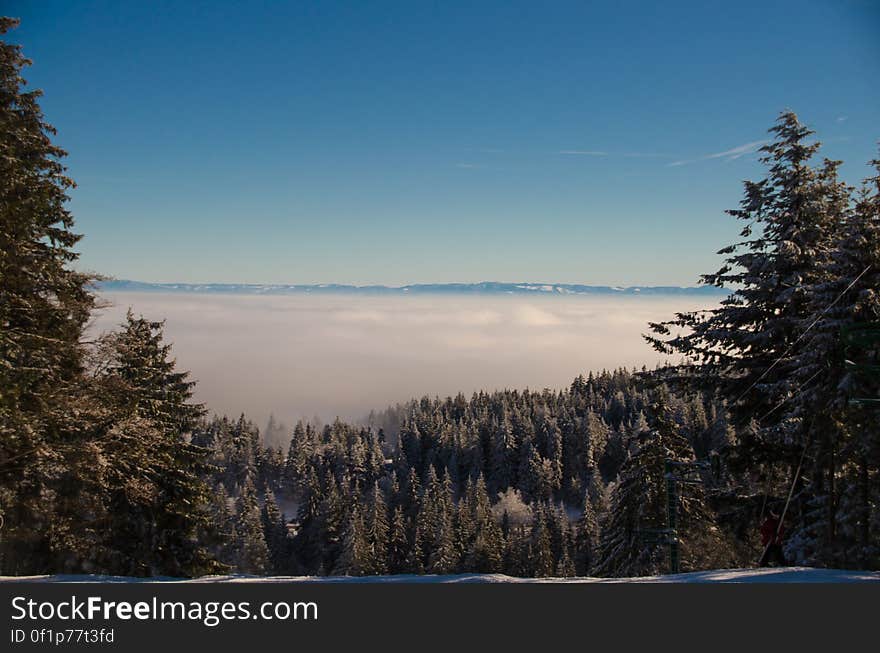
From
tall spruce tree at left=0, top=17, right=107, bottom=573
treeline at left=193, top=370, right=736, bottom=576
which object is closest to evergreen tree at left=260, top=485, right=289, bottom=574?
treeline at left=193, top=370, right=736, bottom=576

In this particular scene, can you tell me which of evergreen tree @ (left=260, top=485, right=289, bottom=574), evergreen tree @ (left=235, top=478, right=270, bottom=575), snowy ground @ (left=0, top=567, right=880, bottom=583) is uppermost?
snowy ground @ (left=0, top=567, right=880, bottom=583)

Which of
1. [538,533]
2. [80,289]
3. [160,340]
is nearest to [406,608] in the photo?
[80,289]

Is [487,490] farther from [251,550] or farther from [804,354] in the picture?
[804,354]

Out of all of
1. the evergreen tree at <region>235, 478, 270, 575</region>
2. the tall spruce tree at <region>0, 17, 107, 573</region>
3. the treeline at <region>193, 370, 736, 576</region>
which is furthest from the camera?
the evergreen tree at <region>235, 478, 270, 575</region>

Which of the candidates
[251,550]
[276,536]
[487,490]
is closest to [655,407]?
[251,550]

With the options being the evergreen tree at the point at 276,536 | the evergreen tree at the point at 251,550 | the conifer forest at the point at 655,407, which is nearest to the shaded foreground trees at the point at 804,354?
the conifer forest at the point at 655,407

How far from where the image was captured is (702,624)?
4.32 m

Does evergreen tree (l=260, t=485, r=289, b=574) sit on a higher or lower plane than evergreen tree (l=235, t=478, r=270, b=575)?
lower

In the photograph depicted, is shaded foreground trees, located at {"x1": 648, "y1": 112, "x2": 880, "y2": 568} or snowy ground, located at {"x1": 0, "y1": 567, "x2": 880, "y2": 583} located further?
shaded foreground trees, located at {"x1": 648, "y1": 112, "x2": 880, "y2": 568}

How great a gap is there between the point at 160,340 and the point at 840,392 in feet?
60.9

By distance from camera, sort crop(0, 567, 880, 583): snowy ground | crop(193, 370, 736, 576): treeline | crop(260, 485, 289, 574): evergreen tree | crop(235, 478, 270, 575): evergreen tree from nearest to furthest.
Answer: crop(0, 567, 880, 583): snowy ground, crop(193, 370, 736, 576): treeline, crop(235, 478, 270, 575): evergreen tree, crop(260, 485, 289, 574): evergreen tree

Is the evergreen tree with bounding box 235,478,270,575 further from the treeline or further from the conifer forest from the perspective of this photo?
the conifer forest

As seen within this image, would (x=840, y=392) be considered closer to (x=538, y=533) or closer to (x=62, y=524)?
(x=62, y=524)

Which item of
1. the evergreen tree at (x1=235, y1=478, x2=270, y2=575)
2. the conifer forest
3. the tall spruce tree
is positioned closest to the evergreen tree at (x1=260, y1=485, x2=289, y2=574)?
the evergreen tree at (x1=235, y1=478, x2=270, y2=575)
